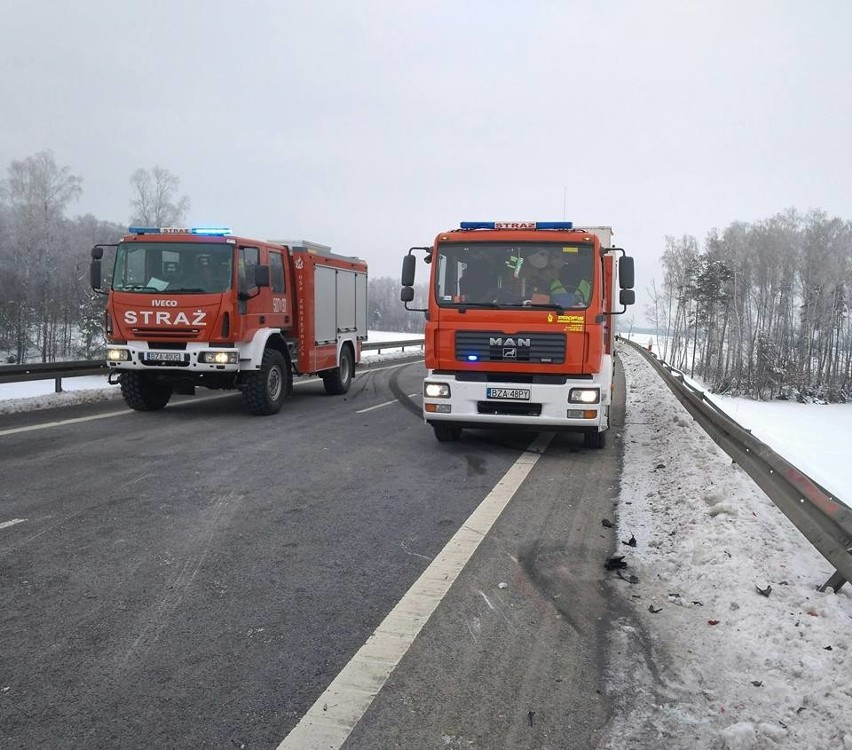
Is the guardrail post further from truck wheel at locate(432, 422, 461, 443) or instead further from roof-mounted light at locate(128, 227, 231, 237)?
roof-mounted light at locate(128, 227, 231, 237)

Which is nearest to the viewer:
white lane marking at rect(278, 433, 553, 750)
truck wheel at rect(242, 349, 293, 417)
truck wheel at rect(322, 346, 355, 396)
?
white lane marking at rect(278, 433, 553, 750)

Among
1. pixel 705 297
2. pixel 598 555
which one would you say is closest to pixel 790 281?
pixel 705 297

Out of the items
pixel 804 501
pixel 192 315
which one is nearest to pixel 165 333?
pixel 192 315

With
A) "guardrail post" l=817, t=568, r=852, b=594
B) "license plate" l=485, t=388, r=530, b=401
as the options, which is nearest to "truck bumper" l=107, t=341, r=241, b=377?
"license plate" l=485, t=388, r=530, b=401

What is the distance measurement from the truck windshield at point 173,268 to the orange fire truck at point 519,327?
3.67 meters

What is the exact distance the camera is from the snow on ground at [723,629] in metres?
2.57

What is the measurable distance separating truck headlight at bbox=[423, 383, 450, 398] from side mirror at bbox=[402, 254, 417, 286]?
56.5 inches

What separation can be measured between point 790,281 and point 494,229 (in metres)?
53.5

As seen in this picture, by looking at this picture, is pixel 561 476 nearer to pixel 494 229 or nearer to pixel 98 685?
pixel 494 229

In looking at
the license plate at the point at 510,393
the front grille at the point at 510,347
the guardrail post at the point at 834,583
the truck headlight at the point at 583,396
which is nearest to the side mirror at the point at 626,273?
the front grille at the point at 510,347

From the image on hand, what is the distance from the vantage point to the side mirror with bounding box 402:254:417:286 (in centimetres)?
853

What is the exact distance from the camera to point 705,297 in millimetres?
60656

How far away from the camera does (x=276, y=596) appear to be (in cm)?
378

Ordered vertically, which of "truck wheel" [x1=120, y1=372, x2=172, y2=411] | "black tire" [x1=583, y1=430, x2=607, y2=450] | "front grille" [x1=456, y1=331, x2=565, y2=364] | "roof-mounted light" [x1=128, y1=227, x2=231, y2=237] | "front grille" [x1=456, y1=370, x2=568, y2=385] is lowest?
"black tire" [x1=583, y1=430, x2=607, y2=450]
